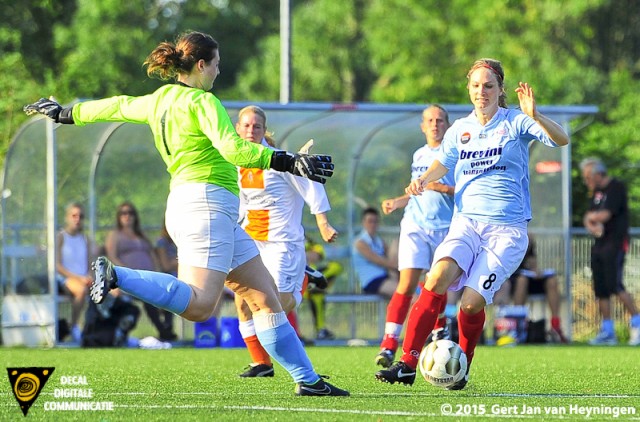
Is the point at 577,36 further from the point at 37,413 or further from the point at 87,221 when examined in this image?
the point at 37,413

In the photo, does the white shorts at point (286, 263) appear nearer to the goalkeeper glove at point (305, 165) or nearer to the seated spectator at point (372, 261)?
the goalkeeper glove at point (305, 165)

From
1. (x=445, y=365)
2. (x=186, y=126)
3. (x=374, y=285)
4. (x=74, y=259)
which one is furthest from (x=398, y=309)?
(x=74, y=259)

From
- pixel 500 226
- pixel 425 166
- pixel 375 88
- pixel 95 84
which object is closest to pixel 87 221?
pixel 425 166

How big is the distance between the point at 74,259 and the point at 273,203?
592 cm

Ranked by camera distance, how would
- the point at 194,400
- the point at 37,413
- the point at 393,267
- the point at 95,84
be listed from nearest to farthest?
the point at 37,413
the point at 194,400
the point at 393,267
the point at 95,84

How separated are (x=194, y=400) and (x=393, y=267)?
31.1 ft

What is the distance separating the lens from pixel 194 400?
8.13 meters

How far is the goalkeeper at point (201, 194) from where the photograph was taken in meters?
7.38

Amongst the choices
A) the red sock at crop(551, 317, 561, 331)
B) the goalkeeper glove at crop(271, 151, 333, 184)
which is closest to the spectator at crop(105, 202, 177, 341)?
the red sock at crop(551, 317, 561, 331)

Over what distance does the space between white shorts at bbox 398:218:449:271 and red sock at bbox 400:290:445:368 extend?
2498 mm

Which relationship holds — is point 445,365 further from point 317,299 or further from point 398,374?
point 317,299

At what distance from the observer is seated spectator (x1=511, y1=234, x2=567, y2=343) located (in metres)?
17.4

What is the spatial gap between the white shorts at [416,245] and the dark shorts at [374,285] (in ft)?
18.3

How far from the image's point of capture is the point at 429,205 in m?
11.9
